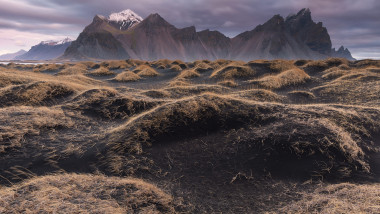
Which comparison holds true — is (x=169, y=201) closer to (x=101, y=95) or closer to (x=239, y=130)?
(x=239, y=130)

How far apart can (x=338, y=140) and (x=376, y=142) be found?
2.29 m

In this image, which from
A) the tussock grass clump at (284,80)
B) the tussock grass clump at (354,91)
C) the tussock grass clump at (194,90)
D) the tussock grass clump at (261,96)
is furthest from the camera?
the tussock grass clump at (284,80)

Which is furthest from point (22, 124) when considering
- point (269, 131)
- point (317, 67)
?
point (317, 67)

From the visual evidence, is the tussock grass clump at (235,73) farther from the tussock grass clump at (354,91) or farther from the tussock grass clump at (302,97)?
the tussock grass clump at (302,97)

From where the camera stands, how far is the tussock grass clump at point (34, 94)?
12.1m

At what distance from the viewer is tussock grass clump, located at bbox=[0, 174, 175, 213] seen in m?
3.77

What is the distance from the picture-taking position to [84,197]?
4.21 metres

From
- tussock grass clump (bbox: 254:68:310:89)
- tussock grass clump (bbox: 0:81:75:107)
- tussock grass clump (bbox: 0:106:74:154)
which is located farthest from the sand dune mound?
tussock grass clump (bbox: 254:68:310:89)

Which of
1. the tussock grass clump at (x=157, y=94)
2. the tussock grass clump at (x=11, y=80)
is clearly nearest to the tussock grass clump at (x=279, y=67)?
the tussock grass clump at (x=157, y=94)

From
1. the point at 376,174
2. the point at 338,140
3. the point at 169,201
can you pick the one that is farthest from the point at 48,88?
the point at 376,174

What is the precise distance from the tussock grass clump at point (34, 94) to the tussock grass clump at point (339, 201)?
13625 millimetres

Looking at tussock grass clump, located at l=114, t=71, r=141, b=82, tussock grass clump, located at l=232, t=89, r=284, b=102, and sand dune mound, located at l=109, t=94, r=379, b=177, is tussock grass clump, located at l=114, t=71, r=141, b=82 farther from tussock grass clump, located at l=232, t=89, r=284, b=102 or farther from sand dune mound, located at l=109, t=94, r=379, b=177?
sand dune mound, located at l=109, t=94, r=379, b=177

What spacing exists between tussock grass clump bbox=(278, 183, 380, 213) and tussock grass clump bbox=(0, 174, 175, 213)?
2.81 metres

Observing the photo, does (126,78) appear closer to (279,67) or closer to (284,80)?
(284,80)
